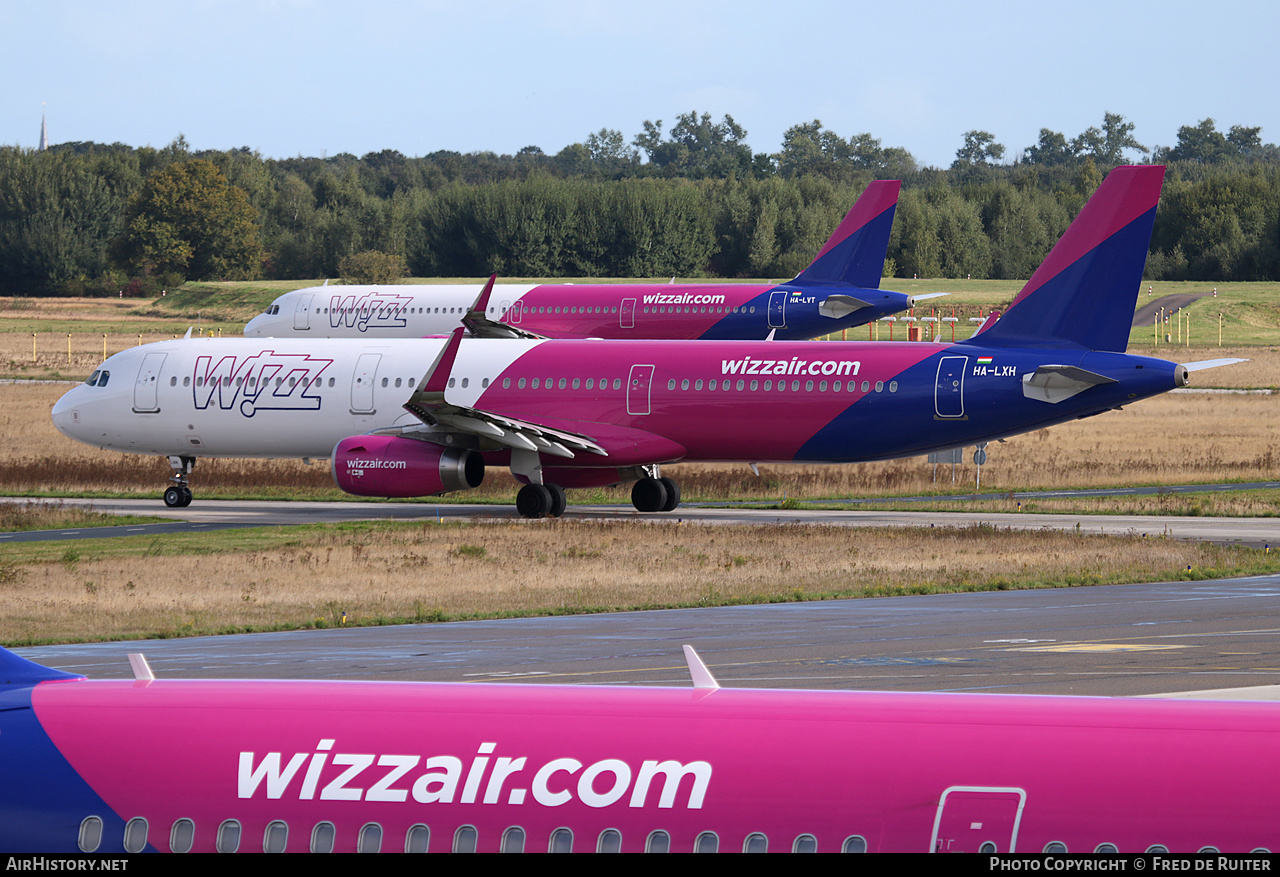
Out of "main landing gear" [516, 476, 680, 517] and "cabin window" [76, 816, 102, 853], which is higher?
"cabin window" [76, 816, 102, 853]

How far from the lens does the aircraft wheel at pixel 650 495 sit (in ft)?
126

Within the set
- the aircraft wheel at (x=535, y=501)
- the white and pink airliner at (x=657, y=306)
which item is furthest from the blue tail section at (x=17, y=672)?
the white and pink airliner at (x=657, y=306)

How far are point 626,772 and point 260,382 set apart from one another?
113 feet

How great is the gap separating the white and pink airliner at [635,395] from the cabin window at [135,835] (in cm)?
2866

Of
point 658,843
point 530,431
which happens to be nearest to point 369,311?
point 530,431

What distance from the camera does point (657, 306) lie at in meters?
61.1

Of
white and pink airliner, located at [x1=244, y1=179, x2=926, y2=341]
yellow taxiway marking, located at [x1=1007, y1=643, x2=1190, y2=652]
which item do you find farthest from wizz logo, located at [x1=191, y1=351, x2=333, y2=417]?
yellow taxiway marking, located at [x1=1007, y1=643, x2=1190, y2=652]

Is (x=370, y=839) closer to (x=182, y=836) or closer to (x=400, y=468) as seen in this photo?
(x=182, y=836)

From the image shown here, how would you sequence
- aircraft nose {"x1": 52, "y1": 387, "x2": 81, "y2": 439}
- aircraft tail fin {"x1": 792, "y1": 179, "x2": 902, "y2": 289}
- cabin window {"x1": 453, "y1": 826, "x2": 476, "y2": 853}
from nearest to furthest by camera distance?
cabin window {"x1": 453, "y1": 826, "x2": 476, "y2": 853}
aircraft nose {"x1": 52, "y1": 387, "x2": 81, "y2": 439}
aircraft tail fin {"x1": 792, "y1": 179, "x2": 902, "y2": 289}

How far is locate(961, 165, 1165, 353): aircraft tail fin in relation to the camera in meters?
34.7

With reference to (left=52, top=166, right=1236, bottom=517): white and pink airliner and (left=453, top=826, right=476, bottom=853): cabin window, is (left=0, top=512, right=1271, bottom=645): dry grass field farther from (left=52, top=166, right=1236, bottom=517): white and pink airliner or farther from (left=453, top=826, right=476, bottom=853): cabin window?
(left=453, top=826, right=476, bottom=853): cabin window

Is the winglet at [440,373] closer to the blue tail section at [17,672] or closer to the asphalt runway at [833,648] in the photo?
the asphalt runway at [833,648]

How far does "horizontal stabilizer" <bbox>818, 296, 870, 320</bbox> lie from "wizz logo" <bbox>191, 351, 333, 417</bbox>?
2473 centimetres
